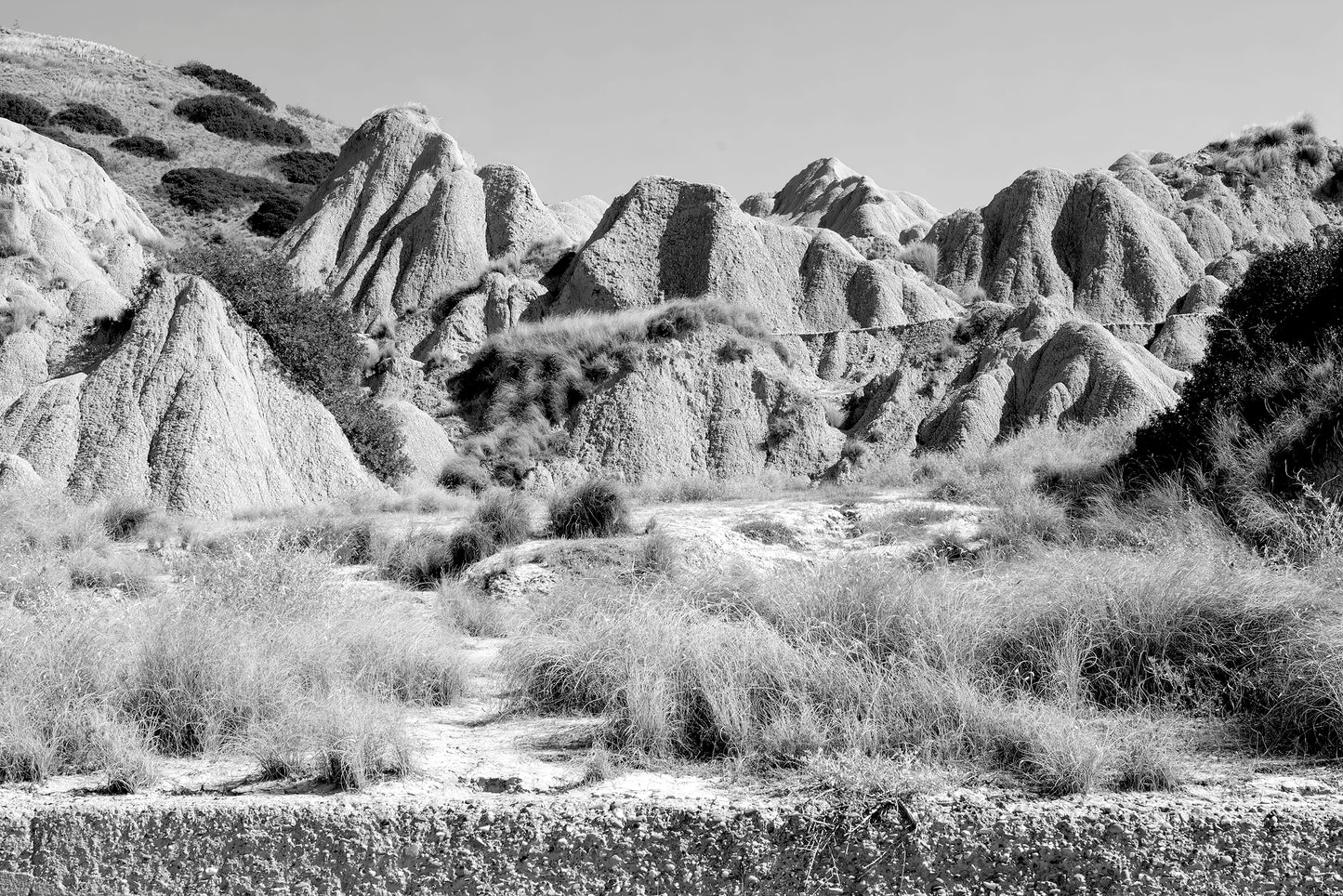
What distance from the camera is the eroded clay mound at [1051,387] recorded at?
2300 cm

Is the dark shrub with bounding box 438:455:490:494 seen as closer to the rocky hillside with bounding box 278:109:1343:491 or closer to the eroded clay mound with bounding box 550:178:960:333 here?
the rocky hillside with bounding box 278:109:1343:491

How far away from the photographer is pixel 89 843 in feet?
14.8

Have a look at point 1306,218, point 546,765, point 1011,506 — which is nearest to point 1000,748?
point 546,765

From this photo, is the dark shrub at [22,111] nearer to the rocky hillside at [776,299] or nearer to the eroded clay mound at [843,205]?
the rocky hillside at [776,299]

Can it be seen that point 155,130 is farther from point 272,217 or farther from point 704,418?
point 704,418

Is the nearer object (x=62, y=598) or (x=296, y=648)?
(x=296, y=648)

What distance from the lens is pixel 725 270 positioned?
32.6 metres

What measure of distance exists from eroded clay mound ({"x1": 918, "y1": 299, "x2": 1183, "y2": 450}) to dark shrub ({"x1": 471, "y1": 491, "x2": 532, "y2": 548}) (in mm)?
11326

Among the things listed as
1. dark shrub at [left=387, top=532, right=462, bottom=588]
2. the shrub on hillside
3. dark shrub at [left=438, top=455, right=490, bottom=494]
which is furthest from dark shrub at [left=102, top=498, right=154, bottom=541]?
the shrub on hillside

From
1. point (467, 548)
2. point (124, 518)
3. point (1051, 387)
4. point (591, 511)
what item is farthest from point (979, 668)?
point (1051, 387)

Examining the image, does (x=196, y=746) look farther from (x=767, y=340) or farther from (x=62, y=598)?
(x=767, y=340)

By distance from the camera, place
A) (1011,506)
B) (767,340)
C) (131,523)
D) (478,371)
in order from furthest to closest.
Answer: (478,371)
(767,340)
(131,523)
(1011,506)

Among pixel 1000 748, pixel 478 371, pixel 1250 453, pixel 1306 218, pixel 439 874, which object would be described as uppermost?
pixel 1306 218

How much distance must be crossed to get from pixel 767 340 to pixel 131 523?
14292 mm
